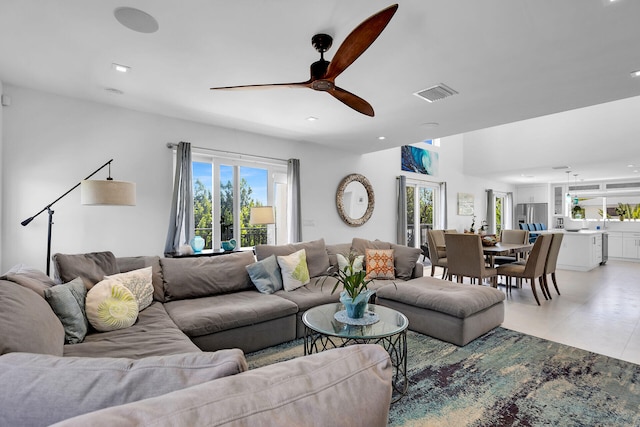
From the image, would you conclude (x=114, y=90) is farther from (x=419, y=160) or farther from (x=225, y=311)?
(x=419, y=160)

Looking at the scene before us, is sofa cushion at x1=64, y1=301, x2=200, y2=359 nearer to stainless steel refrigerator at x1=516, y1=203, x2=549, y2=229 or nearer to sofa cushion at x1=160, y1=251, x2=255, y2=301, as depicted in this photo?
sofa cushion at x1=160, y1=251, x2=255, y2=301

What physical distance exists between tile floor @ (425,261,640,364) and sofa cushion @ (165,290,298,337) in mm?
2681

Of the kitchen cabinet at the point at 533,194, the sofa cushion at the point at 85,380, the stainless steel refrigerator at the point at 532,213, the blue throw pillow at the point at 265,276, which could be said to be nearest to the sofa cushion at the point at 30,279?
the sofa cushion at the point at 85,380

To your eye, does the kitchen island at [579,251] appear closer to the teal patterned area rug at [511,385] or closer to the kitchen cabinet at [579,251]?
the kitchen cabinet at [579,251]

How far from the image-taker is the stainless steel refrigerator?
11111 mm

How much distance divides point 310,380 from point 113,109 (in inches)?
175

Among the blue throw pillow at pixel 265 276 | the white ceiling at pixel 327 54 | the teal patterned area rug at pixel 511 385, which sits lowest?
the teal patterned area rug at pixel 511 385

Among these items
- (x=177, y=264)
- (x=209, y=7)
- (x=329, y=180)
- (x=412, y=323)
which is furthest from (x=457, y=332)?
(x=329, y=180)

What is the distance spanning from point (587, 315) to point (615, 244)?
A: 23.9 feet

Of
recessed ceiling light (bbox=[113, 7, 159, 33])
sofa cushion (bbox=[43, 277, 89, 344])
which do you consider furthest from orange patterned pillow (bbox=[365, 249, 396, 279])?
recessed ceiling light (bbox=[113, 7, 159, 33])

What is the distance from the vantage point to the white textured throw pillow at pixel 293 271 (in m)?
3.62

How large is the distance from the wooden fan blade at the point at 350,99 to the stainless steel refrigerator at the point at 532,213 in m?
10.9

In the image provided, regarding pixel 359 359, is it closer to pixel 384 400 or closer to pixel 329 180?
pixel 384 400

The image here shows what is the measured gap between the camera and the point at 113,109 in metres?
3.93
